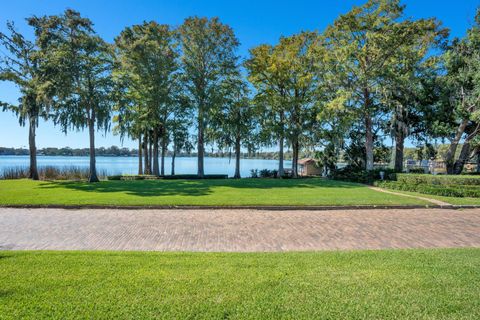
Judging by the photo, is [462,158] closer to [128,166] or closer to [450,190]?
[450,190]

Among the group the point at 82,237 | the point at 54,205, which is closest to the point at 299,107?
the point at 54,205

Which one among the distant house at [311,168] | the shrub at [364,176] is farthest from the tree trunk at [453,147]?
the distant house at [311,168]

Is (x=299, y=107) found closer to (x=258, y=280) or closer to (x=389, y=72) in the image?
(x=389, y=72)

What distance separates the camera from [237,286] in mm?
3701

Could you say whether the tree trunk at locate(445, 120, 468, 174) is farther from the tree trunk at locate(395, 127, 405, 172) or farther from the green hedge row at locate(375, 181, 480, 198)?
the green hedge row at locate(375, 181, 480, 198)

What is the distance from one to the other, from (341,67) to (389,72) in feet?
12.1

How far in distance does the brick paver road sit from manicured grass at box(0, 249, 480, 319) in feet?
3.98

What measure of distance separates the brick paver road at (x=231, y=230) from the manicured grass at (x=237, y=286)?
1213mm

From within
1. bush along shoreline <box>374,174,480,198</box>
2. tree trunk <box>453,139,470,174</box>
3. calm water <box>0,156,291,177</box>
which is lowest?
calm water <box>0,156,291,177</box>

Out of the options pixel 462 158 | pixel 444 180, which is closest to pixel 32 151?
pixel 444 180

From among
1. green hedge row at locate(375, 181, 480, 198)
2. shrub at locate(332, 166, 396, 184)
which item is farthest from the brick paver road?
shrub at locate(332, 166, 396, 184)

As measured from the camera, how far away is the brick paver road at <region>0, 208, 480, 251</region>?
20.6 ft

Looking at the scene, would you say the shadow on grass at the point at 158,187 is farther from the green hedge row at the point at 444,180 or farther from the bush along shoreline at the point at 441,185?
the green hedge row at the point at 444,180

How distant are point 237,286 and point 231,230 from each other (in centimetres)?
392
